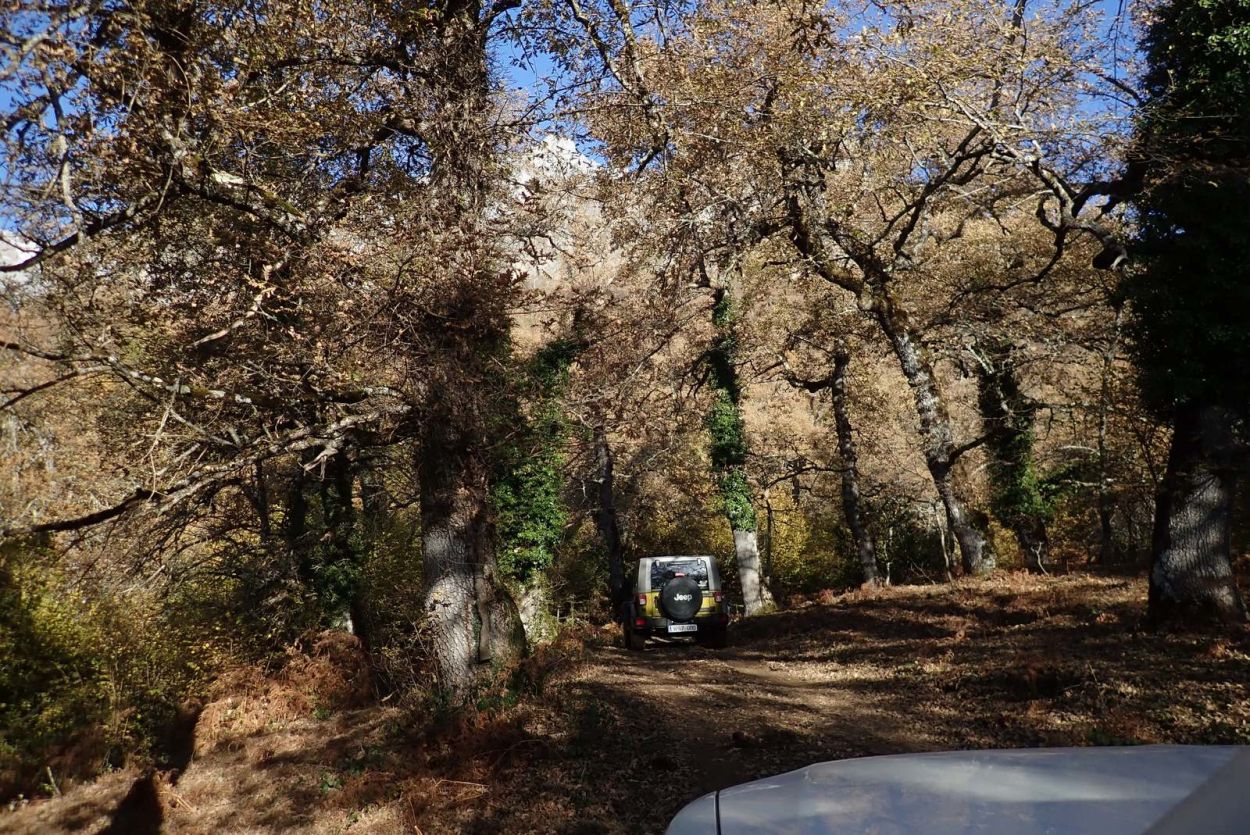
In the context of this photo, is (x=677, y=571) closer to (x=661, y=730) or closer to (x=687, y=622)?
(x=687, y=622)

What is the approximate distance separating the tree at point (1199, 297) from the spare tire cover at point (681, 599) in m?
7.82

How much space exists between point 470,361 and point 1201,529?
930 cm

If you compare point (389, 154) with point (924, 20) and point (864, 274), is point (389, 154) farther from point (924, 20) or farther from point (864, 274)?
point (864, 274)

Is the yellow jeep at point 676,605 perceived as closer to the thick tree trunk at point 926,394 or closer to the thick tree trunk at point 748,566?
the thick tree trunk at point 926,394

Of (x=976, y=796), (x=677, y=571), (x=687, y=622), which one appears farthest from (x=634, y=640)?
(x=976, y=796)

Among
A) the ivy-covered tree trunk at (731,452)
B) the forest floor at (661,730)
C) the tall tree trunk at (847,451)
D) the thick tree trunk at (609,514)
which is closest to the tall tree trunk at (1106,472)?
the forest floor at (661,730)

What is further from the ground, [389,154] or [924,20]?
[924,20]

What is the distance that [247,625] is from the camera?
15.2 metres

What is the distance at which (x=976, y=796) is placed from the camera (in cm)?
197

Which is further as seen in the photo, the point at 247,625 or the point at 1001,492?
the point at 1001,492

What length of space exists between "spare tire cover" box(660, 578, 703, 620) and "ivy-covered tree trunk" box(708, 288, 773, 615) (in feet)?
24.1

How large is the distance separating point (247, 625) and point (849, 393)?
60.3 ft

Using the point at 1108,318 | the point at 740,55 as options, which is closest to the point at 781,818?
the point at 740,55

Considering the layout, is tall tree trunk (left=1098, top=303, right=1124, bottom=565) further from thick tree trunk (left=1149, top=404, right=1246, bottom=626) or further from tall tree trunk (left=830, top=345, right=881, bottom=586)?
tall tree trunk (left=830, top=345, right=881, bottom=586)
